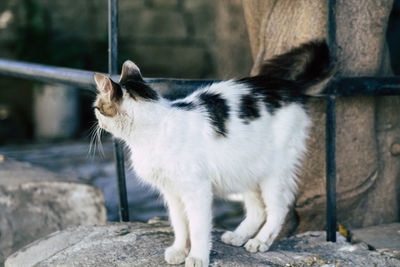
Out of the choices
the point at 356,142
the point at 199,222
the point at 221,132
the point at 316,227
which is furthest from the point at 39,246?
the point at 356,142

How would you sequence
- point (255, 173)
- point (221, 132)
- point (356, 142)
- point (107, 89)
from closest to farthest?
point (107, 89) < point (221, 132) < point (255, 173) < point (356, 142)

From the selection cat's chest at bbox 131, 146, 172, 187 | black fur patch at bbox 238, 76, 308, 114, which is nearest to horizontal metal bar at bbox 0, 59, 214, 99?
black fur patch at bbox 238, 76, 308, 114

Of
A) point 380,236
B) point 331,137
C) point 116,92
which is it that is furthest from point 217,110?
point 380,236

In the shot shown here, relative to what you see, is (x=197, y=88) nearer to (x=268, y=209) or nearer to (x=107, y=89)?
(x=107, y=89)

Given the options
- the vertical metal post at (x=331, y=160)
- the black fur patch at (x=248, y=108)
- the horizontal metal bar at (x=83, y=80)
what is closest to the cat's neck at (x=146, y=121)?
the horizontal metal bar at (x=83, y=80)

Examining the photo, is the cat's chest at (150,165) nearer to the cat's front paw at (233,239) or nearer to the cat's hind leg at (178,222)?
the cat's hind leg at (178,222)

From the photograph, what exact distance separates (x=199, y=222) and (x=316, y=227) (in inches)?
34.3

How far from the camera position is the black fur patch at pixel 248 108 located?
6.45 ft

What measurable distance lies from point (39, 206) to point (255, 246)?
148cm

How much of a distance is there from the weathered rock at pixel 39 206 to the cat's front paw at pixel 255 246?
1.28 metres

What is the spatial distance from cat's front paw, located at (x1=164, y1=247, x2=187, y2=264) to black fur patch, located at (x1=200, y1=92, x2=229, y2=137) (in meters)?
0.51

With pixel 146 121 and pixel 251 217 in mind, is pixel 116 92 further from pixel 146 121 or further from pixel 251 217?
pixel 251 217

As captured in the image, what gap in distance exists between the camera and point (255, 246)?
6.68 feet

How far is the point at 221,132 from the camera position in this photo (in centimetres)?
190
